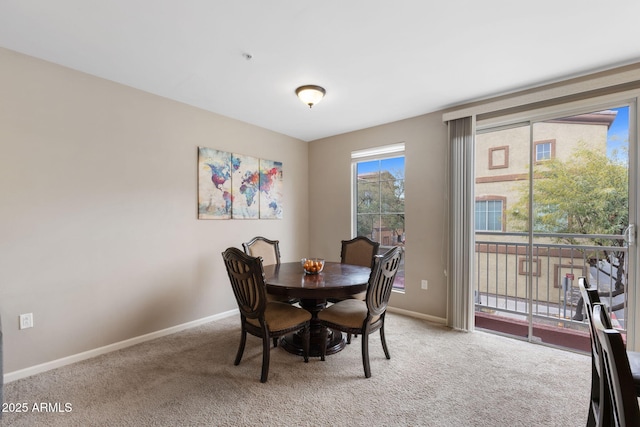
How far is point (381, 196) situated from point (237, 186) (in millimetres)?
2021

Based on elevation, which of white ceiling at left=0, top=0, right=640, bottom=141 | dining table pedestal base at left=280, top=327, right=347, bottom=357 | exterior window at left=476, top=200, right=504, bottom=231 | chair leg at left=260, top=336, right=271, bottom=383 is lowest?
dining table pedestal base at left=280, top=327, right=347, bottom=357

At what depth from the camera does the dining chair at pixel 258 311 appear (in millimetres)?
2113

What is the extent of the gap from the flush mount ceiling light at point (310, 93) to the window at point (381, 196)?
4.87ft

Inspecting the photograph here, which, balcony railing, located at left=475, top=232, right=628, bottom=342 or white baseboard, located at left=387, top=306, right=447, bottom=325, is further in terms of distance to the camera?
white baseboard, located at left=387, top=306, right=447, bottom=325

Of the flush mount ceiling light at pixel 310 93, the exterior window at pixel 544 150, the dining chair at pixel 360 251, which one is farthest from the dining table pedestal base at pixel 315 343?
the exterior window at pixel 544 150

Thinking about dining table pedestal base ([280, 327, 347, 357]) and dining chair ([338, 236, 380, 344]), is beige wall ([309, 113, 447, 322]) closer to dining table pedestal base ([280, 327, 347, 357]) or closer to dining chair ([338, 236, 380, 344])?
dining chair ([338, 236, 380, 344])

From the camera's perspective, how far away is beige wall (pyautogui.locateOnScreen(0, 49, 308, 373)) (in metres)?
2.19

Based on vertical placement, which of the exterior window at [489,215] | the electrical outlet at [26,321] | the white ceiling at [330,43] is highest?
the white ceiling at [330,43]

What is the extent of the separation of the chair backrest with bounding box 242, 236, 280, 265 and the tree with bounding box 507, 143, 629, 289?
2880 millimetres

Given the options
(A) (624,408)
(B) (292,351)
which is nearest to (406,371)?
(B) (292,351)

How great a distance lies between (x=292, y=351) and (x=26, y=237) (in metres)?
2.34

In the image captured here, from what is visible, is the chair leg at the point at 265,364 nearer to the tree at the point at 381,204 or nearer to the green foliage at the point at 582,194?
the tree at the point at 381,204

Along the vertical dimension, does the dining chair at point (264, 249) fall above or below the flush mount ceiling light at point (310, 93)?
below

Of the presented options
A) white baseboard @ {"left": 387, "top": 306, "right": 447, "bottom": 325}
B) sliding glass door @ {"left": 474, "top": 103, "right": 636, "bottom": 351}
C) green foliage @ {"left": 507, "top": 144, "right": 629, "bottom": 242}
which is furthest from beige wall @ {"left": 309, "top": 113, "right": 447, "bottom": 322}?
green foliage @ {"left": 507, "top": 144, "right": 629, "bottom": 242}
